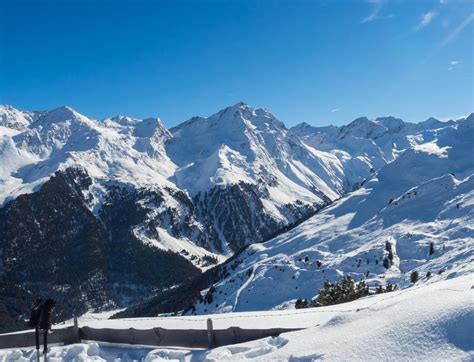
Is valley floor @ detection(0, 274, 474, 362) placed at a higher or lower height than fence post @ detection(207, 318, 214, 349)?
lower

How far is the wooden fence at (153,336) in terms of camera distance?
1530 cm

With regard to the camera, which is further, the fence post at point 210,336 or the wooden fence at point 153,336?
the fence post at point 210,336

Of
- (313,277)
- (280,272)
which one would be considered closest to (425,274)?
(313,277)

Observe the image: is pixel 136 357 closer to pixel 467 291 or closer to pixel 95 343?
pixel 95 343

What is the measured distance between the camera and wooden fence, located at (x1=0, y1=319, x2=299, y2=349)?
15305mm

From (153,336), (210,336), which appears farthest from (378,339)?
(153,336)

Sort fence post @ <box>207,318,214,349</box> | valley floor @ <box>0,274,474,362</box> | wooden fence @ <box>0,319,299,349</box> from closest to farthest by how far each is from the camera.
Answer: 1. valley floor @ <box>0,274,474,362</box>
2. wooden fence @ <box>0,319,299,349</box>
3. fence post @ <box>207,318,214,349</box>

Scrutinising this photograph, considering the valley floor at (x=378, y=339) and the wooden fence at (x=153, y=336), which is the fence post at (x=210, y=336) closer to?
the wooden fence at (x=153, y=336)

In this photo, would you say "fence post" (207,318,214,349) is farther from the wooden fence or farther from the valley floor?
the valley floor

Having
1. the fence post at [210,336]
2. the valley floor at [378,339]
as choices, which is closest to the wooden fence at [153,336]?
the fence post at [210,336]

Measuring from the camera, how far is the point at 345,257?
625 ft

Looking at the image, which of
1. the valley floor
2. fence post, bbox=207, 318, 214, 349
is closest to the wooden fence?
fence post, bbox=207, 318, 214, 349

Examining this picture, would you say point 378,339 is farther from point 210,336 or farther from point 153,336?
point 153,336

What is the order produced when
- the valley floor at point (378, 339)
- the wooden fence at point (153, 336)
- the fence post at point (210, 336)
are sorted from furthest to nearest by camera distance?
1. the fence post at point (210, 336)
2. the wooden fence at point (153, 336)
3. the valley floor at point (378, 339)
